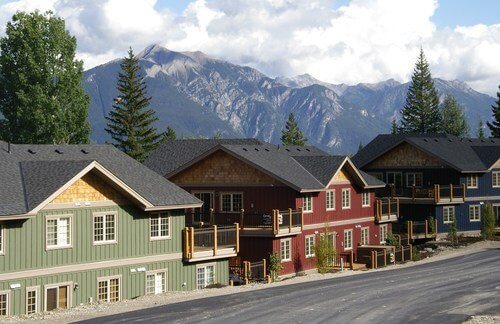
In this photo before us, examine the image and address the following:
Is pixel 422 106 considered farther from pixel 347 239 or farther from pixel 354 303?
pixel 354 303

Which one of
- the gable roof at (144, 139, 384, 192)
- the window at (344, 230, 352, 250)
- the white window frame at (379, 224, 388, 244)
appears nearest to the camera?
the gable roof at (144, 139, 384, 192)

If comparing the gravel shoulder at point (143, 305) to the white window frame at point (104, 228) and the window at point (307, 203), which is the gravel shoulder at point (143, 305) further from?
the window at point (307, 203)

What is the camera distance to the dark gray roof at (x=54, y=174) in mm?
34312

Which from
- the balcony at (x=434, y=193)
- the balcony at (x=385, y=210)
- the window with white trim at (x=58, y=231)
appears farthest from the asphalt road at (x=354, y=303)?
the balcony at (x=434, y=193)

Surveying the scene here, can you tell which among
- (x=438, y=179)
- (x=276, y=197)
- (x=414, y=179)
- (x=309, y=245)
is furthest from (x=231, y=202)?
(x=438, y=179)

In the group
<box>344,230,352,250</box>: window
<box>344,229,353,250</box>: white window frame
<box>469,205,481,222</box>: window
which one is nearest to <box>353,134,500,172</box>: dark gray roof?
<box>469,205,481,222</box>: window

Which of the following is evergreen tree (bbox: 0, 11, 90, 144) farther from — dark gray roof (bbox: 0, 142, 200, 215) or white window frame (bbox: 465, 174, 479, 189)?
white window frame (bbox: 465, 174, 479, 189)

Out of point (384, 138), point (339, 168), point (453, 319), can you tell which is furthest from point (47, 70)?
point (453, 319)

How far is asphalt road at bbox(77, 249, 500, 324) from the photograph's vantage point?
29.4 meters

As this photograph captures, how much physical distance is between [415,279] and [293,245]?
31.6 feet

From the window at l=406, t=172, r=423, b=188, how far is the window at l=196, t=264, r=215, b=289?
33.7 meters

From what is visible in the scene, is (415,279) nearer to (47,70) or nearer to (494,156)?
(494,156)

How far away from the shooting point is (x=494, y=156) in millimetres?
71750

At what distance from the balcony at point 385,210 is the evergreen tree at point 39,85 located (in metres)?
25.9
